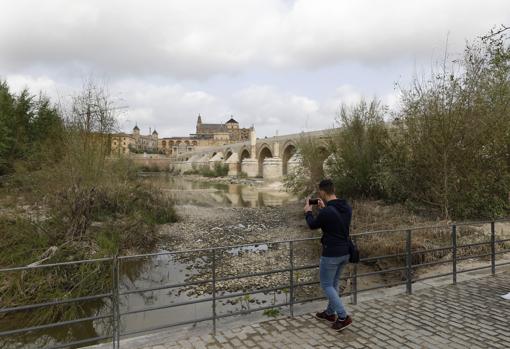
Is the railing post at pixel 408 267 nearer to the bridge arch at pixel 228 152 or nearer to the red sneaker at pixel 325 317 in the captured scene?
the red sneaker at pixel 325 317

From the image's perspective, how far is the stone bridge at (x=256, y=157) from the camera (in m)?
48.2

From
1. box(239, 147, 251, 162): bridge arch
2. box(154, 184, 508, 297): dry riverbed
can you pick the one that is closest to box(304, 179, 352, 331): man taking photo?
box(154, 184, 508, 297): dry riverbed

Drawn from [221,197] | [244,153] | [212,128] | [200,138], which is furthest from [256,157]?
[212,128]

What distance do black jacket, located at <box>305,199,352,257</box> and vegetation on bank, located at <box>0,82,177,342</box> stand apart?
17.0ft

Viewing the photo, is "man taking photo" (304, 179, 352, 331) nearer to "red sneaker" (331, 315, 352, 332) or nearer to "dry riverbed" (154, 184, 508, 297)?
"red sneaker" (331, 315, 352, 332)

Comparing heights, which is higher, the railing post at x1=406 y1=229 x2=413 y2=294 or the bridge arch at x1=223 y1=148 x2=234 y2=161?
the bridge arch at x1=223 y1=148 x2=234 y2=161

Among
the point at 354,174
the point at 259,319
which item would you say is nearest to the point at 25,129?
the point at 354,174

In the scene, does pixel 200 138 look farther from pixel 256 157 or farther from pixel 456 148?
pixel 456 148

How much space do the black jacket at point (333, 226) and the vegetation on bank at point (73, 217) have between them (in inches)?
204

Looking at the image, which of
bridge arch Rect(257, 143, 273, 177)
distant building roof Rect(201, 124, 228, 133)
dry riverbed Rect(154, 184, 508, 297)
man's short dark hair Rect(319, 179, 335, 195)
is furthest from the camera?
distant building roof Rect(201, 124, 228, 133)

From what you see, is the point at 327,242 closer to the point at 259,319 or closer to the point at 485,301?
the point at 259,319

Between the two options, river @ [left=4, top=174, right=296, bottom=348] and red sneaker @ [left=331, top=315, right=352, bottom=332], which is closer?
red sneaker @ [left=331, top=315, right=352, bottom=332]

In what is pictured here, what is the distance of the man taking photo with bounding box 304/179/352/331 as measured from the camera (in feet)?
13.2

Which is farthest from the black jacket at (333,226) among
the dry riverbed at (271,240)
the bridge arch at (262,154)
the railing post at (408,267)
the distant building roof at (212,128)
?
the distant building roof at (212,128)
